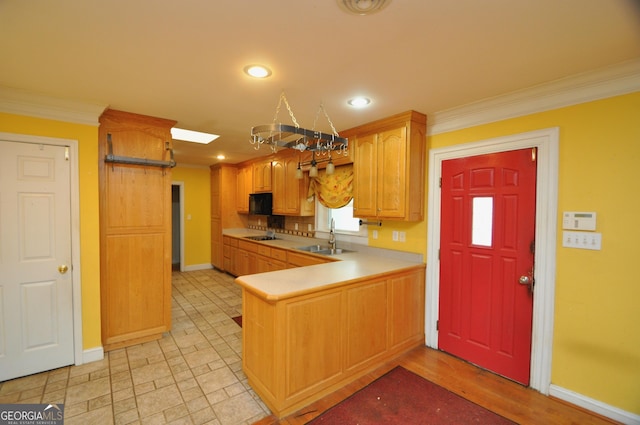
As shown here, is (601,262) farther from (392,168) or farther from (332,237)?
(332,237)

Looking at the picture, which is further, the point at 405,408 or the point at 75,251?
the point at 75,251

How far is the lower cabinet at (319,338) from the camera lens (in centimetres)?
195

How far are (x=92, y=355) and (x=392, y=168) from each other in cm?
347

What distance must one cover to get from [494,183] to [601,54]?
106cm

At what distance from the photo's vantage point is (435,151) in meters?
2.89

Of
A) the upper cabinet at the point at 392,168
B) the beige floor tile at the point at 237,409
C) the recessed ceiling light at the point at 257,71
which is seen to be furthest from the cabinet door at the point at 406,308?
the recessed ceiling light at the point at 257,71

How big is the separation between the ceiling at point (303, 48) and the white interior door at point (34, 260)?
0.64 meters

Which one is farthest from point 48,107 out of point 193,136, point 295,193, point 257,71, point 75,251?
point 295,193

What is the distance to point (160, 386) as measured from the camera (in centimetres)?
230

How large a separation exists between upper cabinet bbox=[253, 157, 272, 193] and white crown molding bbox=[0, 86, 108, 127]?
263 centimetres

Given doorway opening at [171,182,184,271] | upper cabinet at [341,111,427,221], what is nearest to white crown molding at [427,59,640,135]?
upper cabinet at [341,111,427,221]

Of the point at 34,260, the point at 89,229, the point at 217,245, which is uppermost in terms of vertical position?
the point at 89,229

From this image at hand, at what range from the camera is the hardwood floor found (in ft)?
6.37

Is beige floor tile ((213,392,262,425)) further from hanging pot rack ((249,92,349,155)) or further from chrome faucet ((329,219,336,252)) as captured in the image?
chrome faucet ((329,219,336,252))
